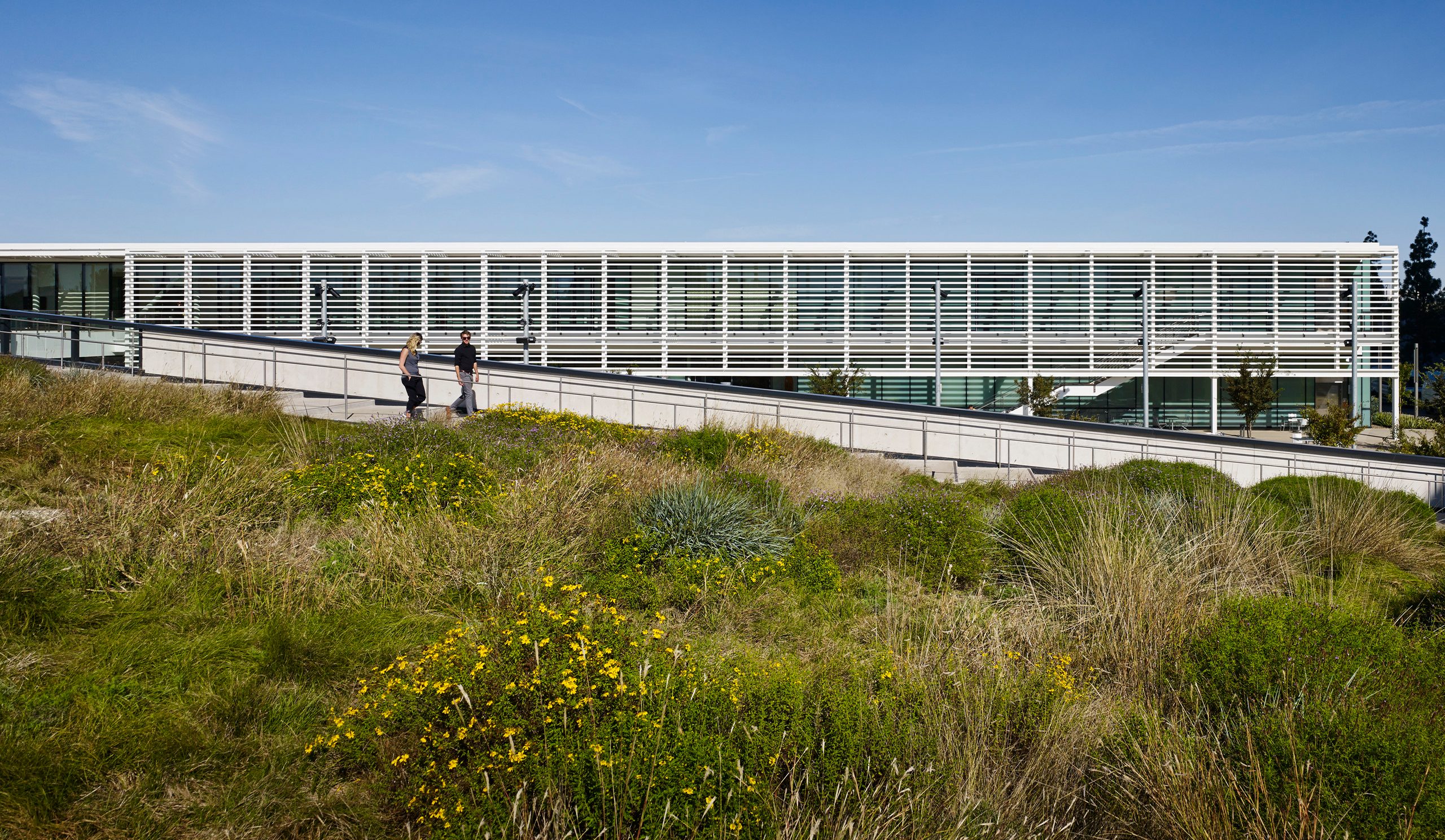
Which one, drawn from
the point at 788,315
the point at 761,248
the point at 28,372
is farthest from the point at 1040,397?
the point at 28,372

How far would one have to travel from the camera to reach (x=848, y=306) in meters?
45.5

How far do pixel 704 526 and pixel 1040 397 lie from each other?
34805 mm

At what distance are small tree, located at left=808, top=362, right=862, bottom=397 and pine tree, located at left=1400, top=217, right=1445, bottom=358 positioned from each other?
66.8 meters

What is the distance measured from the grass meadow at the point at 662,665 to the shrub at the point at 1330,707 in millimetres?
19

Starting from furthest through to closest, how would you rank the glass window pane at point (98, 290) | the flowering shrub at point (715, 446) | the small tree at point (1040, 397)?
1. the glass window pane at point (98, 290)
2. the small tree at point (1040, 397)
3. the flowering shrub at point (715, 446)

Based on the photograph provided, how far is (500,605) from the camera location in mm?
5734

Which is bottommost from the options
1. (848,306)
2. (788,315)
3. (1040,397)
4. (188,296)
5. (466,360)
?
(1040,397)

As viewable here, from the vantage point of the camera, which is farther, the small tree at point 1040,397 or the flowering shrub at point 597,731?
the small tree at point 1040,397

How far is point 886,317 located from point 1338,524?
1408 inches

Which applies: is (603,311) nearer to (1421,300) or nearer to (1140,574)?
(1140,574)

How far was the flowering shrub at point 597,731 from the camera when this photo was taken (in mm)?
3232

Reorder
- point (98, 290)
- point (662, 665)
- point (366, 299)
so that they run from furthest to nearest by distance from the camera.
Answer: point (366, 299) < point (98, 290) < point (662, 665)

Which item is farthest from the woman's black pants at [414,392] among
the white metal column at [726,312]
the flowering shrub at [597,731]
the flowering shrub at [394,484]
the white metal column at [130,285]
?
the white metal column at [130,285]

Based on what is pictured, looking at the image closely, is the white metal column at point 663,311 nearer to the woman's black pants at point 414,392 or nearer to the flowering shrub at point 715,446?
the woman's black pants at point 414,392
